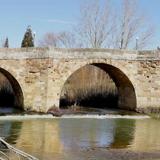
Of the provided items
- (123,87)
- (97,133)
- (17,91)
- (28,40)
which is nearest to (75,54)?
(17,91)

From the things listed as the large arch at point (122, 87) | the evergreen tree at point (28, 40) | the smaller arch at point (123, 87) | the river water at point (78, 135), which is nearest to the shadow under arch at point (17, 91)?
the river water at point (78, 135)

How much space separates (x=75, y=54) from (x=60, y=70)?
106cm

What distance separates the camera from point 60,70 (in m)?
23.0

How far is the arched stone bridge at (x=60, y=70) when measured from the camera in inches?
890

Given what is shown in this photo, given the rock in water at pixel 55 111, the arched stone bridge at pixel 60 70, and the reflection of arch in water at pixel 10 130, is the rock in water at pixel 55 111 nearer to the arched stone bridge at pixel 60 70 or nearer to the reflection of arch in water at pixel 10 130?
the arched stone bridge at pixel 60 70

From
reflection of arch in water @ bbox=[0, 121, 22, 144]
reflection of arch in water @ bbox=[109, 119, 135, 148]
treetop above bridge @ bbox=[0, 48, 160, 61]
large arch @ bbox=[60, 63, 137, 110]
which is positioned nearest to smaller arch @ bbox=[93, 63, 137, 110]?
large arch @ bbox=[60, 63, 137, 110]

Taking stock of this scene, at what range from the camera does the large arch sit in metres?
24.9

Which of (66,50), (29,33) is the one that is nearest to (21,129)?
(66,50)

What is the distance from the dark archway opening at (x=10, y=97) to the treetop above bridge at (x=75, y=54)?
43.6 inches

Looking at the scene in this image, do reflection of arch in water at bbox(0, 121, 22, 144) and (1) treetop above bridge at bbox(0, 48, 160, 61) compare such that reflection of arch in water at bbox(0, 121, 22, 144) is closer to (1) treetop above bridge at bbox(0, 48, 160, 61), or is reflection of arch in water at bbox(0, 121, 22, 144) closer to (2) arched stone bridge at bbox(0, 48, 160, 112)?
(2) arched stone bridge at bbox(0, 48, 160, 112)

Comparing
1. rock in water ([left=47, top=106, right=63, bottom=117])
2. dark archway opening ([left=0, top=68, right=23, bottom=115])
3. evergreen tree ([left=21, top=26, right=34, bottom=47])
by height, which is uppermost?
evergreen tree ([left=21, top=26, right=34, bottom=47])

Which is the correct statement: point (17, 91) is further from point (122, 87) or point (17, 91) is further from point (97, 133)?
point (97, 133)

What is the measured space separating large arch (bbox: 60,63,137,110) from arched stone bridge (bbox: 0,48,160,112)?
8 centimetres

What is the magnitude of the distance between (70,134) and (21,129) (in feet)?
6.36
